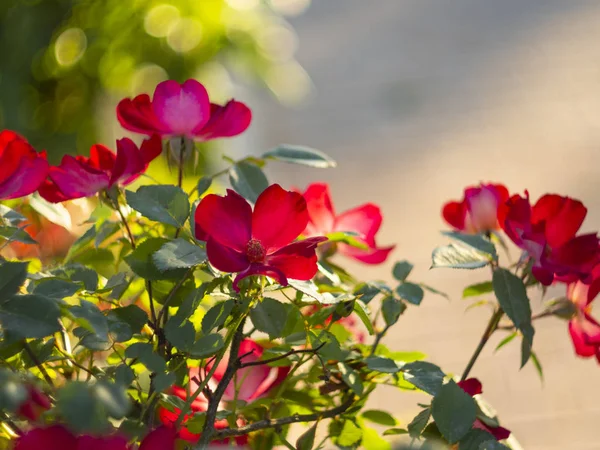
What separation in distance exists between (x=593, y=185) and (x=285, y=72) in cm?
118

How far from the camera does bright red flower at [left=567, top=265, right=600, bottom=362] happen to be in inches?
20.3

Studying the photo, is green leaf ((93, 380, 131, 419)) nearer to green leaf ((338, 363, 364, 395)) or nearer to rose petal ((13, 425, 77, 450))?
rose petal ((13, 425, 77, 450))

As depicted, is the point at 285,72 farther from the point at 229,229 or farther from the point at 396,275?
the point at 229,229

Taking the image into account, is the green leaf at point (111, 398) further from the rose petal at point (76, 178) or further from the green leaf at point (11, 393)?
the rose petal at point (76, 178)

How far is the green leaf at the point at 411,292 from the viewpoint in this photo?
0.51 meters

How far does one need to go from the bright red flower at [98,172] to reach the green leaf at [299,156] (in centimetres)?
8

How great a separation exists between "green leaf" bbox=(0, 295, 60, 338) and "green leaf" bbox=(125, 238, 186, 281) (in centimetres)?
8

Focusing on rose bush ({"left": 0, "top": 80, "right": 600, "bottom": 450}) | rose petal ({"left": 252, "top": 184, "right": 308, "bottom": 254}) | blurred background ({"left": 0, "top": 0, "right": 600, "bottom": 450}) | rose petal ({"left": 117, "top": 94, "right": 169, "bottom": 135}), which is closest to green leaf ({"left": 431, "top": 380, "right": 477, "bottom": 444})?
rose bush ({"left": 0, "top": 80, "right": 600, "bottom": 450})

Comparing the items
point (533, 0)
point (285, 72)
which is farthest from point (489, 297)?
point (533, 0)

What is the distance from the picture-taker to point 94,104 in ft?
6.02

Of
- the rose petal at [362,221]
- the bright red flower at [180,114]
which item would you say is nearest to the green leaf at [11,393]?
the bright red flower at [180,114]

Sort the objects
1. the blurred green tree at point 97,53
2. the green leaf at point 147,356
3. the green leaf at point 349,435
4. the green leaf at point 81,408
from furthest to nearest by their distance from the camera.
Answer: the blurred green tree at point 97,53 < the green leaf at point 349,435 < the green leaf at point 147,356 < the green leaf at point 81,408

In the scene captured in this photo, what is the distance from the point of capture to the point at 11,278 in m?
0.37

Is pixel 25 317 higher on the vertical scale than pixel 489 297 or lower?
lower
